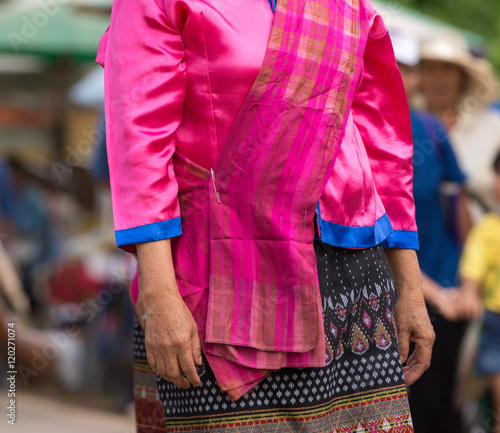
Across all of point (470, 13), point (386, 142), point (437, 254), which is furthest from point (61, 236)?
point (470, 13)

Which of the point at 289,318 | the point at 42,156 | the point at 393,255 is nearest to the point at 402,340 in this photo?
the point at 393,255

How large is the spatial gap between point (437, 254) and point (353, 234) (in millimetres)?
2103

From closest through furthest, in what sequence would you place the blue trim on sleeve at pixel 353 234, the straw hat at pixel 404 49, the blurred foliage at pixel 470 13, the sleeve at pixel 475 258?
the blue trim on sleeve at pixel 353 234, the straw hat at pixel 404 49, the sleeve at pixel 475 258, the blurred foliage at pixel 470 13

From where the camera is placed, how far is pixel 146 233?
1685mm

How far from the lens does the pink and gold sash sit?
1705mm

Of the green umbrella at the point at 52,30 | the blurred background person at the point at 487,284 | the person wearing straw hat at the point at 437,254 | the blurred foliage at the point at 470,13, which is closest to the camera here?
the person wearing straw hat at the point at 437,254

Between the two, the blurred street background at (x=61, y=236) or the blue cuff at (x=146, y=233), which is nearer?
the blue cuff at (x=146, y=233)

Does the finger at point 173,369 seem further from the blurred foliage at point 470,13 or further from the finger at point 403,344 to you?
the blurred foliage at point 470,13

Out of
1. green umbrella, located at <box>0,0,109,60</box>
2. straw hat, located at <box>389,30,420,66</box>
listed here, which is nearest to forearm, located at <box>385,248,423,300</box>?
straw hat, located at <box>389,30,420,66</box>

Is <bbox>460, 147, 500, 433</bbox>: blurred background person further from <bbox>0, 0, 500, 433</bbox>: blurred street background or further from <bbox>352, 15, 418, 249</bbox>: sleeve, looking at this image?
<bbox>352, 15, 418, 249</bbox>: sleeve

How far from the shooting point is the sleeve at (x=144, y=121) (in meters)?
1.69

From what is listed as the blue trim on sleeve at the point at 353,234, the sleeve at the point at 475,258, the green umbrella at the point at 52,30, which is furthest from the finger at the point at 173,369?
the green umbrella at the point at 52,30

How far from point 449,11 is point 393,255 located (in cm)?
1076

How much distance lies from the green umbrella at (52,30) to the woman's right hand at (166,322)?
17.6 ft
